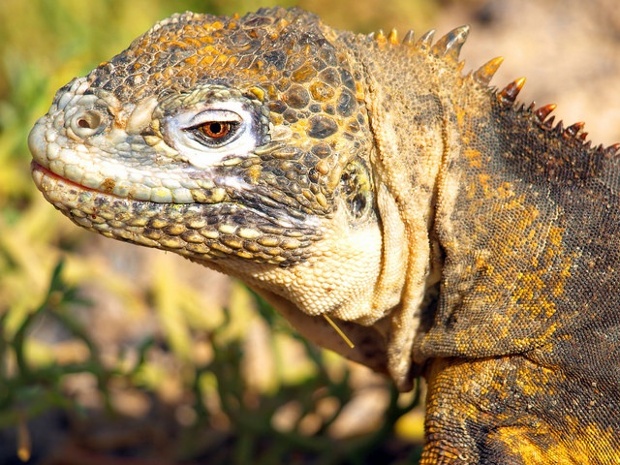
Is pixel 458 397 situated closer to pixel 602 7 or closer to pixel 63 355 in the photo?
pixel 63 355

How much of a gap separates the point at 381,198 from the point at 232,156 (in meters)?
0.56

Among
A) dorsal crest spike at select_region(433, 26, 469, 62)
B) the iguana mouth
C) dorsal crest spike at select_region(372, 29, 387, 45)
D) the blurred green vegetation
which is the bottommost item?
the blurred green vegetation

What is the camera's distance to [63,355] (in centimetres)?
650

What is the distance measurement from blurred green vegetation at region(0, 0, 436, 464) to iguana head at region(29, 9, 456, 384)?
64.9 inches

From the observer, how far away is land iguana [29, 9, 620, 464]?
320 cm

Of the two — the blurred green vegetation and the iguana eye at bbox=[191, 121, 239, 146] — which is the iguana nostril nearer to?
the iguana eye at bbox=[191, 121, 239, 146]

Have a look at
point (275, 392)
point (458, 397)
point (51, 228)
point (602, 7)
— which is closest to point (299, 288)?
point (458, 397)

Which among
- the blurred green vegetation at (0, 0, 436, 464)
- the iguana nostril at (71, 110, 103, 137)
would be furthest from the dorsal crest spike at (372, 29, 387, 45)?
the blurred green vegetation at (0, 0, 436, 464)

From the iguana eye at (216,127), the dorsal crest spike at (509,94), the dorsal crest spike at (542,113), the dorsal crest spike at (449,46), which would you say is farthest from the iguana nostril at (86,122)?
the dorsal crest spike at (542,113)

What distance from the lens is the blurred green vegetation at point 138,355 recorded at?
5.19 meters

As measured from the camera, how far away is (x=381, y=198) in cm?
333

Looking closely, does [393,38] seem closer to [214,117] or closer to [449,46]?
[449,46]

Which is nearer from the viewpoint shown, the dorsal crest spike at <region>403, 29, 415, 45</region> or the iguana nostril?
the iguana nostril

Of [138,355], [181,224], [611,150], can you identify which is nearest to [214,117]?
[181,224]
